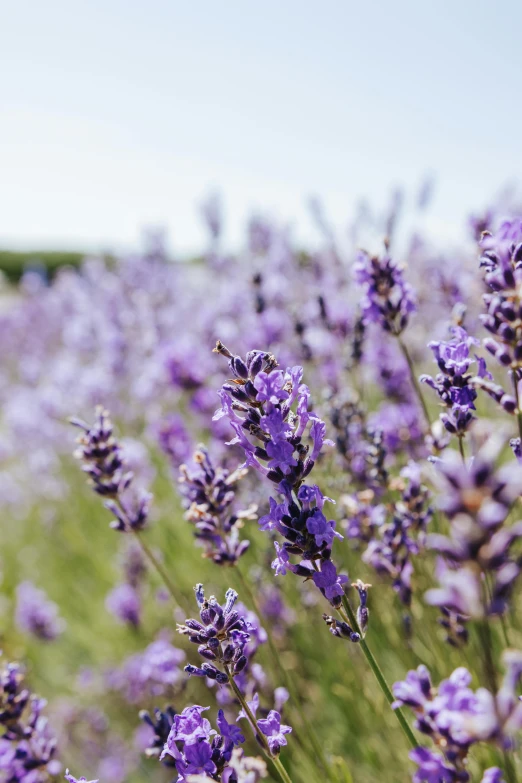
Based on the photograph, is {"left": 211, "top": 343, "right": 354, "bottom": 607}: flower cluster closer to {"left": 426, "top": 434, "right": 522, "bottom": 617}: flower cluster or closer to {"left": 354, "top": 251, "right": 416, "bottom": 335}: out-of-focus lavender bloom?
{"left": 426, "top": 434, "right": 522, "bottom": 617}: flower cluster

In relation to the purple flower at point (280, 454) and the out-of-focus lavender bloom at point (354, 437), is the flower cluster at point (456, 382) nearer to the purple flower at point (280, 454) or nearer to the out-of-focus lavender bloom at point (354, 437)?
the purple flower at point (280, 454)

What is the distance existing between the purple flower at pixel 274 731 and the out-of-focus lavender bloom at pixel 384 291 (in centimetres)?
140

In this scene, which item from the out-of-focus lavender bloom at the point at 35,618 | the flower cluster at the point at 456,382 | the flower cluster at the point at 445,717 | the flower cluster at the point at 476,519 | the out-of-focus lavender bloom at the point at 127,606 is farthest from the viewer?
the out-of-focus lavender bloom at the point at 35,618

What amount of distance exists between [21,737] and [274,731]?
0.87m

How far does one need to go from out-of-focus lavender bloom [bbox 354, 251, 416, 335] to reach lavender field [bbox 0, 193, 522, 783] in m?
0.01

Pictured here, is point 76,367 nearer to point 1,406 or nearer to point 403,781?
point 1,406

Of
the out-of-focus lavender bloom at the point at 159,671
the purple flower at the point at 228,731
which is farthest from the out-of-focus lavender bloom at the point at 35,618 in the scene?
the purple flower at the point at 228,731

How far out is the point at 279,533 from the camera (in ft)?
5.06

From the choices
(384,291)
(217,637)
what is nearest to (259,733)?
(217,637)

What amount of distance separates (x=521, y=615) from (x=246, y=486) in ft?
5.20

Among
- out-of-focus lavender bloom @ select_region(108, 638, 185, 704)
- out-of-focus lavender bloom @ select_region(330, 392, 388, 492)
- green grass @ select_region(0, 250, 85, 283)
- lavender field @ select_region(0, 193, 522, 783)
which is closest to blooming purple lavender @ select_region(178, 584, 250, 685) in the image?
lavender field @ select_region(0, 193, 522, 783)

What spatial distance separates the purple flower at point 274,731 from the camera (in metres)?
1.40

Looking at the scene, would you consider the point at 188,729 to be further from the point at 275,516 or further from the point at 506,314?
the point at 506,314

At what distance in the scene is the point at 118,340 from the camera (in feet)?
19.1
